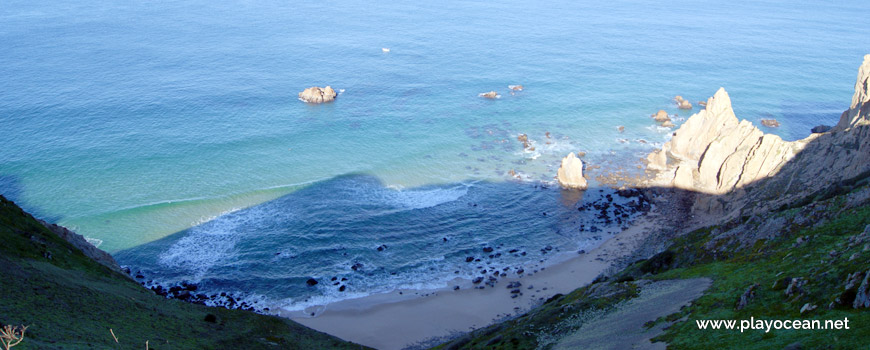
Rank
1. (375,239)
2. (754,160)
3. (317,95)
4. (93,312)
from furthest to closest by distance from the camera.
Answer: (317,95), (375,239), (754,160), (93,312)

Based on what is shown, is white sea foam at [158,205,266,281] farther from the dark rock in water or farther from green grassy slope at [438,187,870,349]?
the dark rock in water

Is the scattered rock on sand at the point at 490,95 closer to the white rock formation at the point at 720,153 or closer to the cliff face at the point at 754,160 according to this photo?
the white rock formation at the point at 720,153

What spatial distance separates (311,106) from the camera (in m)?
139

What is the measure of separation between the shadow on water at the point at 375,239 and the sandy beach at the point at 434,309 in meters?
2.70

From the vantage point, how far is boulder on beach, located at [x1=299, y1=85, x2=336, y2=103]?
14038cm

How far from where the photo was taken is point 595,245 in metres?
82.1

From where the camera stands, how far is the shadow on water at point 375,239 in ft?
245

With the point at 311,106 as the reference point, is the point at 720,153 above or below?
above

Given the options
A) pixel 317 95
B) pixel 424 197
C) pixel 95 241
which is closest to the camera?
pixel 95 241

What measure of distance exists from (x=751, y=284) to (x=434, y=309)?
116ft

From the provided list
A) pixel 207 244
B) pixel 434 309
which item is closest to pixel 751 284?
pixel 434 309

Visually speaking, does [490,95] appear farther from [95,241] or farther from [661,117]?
[95,241]

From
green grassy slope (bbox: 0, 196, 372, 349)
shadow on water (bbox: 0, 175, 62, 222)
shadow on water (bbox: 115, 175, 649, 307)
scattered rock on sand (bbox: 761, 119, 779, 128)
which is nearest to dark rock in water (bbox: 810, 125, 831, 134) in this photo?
scattered rock on sand (bbox: 761, 119, 779, 128)

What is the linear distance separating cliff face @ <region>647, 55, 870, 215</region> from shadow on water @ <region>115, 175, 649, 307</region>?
36.6ft
